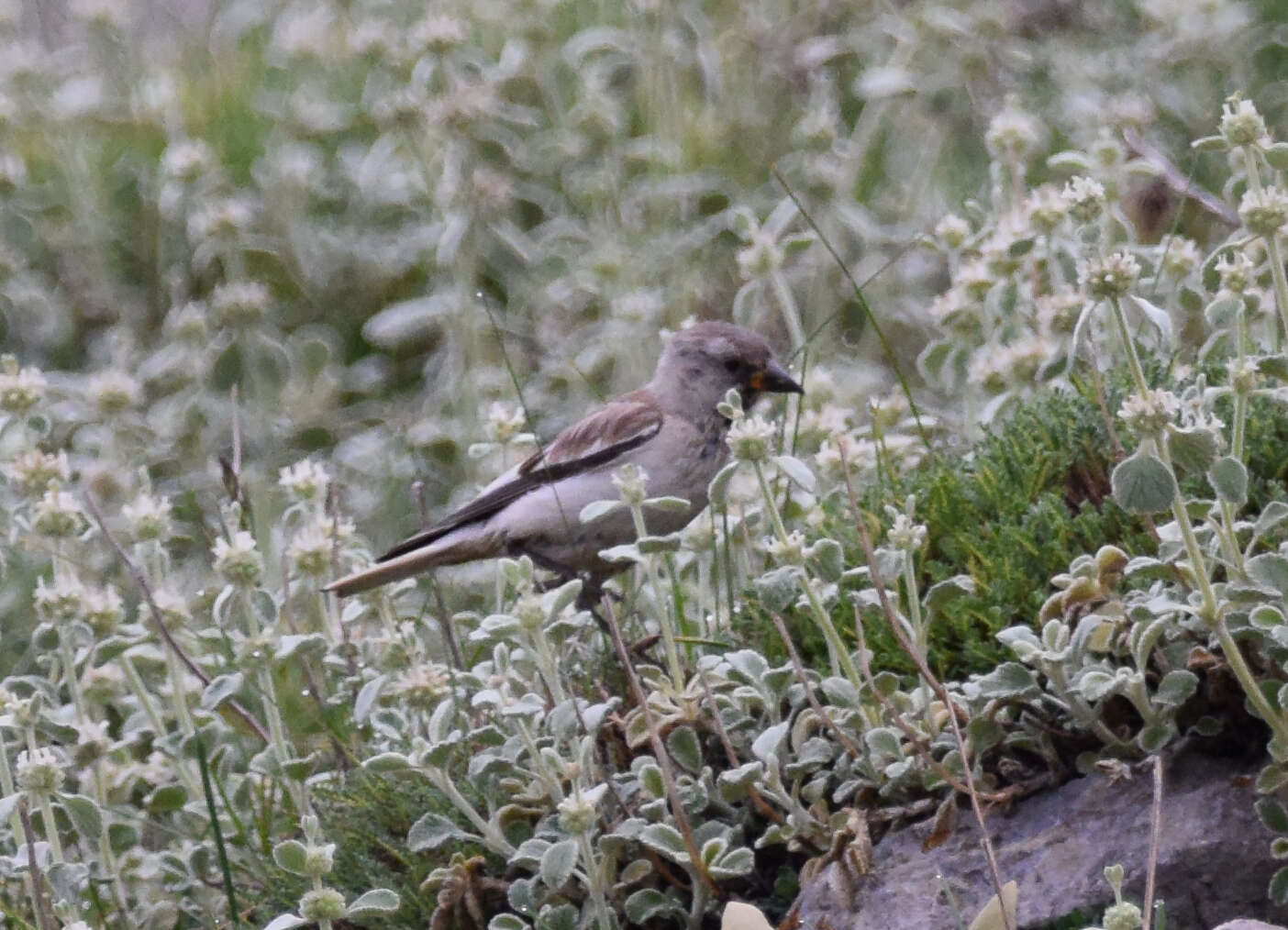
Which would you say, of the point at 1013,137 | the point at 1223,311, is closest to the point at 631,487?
the point at 1223,311

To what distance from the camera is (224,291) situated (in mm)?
6219

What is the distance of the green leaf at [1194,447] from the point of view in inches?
107

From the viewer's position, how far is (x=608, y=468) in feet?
16.3

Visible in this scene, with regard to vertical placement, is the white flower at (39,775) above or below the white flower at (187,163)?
below

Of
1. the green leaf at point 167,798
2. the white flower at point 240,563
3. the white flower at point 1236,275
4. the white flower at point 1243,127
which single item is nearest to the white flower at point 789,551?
the white flower at point 1236,275

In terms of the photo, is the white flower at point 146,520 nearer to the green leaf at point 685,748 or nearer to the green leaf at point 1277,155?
the green leaf at point 685,748

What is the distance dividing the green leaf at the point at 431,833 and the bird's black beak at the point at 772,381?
186 centimetres

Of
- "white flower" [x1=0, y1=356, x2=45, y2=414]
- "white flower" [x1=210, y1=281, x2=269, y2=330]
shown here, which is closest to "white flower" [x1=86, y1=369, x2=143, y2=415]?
"white flower" [x1=210, y1=281, x2=269, y2=330]

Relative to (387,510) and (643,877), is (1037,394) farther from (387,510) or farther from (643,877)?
(387,510)

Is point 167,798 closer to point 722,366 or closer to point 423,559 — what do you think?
point 423,559

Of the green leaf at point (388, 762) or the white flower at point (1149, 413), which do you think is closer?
the white flower at point (1149, 413)

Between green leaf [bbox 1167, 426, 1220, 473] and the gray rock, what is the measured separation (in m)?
0.62

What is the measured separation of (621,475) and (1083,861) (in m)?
1.43

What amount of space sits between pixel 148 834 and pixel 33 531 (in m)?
0.78
